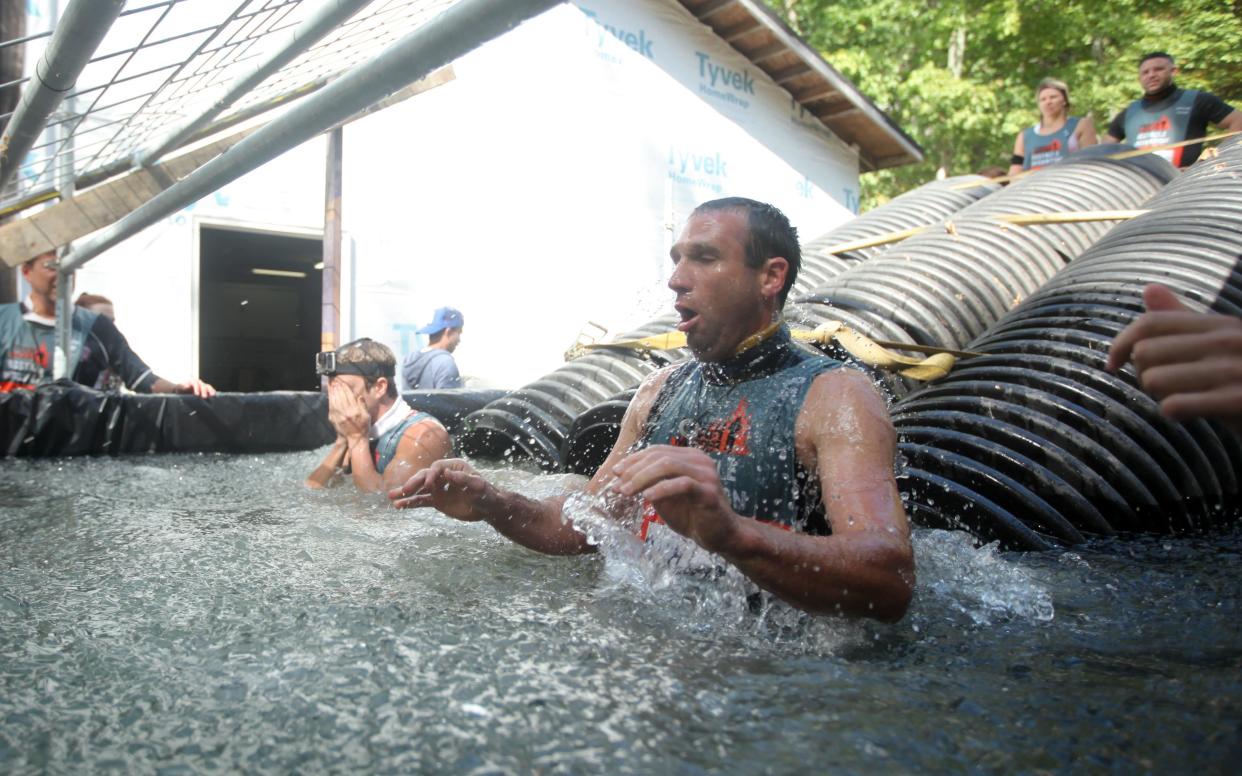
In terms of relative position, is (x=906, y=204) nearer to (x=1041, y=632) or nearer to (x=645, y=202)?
(x=645, y=202)

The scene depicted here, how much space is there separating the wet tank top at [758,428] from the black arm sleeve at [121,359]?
5.28 metres

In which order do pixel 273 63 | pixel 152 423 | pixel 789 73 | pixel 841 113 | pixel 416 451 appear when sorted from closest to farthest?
pixel 273 63 → pixel 416 451 → pixel 152 423 → pixel 789 73 → pixel 841 113

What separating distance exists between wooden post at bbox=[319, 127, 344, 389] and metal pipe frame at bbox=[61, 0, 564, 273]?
372 centimetres

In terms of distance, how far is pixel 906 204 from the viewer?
336 inches

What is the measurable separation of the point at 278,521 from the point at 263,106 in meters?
2.63

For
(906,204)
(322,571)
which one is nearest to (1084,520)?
(322,571)

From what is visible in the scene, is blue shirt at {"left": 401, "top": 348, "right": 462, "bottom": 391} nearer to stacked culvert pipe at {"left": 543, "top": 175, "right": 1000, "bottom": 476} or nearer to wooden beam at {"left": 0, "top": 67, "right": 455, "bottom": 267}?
stacked culvert pipe at {"left": 543, "top": 175, "right": 1000, "bottom": 476}

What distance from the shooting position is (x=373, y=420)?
5.09m

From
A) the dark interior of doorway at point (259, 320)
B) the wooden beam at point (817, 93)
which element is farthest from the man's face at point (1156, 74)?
the dark interior of doorway at point (259, 320)

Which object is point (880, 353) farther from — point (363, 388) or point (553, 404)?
point (363, 388)

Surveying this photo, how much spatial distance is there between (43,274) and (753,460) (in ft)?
17.9

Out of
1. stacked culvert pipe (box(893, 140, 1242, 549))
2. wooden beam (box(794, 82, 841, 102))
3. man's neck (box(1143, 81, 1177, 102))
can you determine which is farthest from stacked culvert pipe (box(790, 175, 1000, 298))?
wooden beam (box(794, 82, 841, 102))

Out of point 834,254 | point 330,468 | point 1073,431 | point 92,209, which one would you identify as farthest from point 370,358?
point 834,254

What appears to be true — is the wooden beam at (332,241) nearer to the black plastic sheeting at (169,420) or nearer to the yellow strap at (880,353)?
the black plastic sheeting at (169,420)
